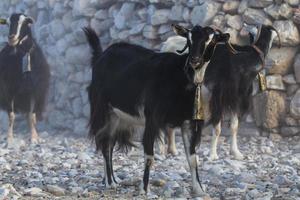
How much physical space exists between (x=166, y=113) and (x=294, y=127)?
15.6 ft

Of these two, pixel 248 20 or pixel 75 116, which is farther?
pixel 75 116

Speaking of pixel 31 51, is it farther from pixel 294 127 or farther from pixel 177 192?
pixel 177 192

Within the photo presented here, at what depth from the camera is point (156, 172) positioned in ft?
25.0

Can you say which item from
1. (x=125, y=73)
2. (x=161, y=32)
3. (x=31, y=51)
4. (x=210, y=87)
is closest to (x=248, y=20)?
(x=161, y=32)

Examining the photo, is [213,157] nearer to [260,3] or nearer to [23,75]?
[260,3]

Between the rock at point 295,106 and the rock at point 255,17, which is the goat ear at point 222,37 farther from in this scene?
the rock at point 255,17

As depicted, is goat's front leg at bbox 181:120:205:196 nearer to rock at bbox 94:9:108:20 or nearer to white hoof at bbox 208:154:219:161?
white hoof at bbox 208:154:219:161

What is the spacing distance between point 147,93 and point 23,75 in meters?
5.26

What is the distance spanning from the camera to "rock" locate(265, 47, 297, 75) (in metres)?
10.6

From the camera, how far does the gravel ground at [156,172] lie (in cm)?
635

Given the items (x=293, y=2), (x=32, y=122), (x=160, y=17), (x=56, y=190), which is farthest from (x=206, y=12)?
(x=56, y=190)

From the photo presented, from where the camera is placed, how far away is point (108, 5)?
12.7m

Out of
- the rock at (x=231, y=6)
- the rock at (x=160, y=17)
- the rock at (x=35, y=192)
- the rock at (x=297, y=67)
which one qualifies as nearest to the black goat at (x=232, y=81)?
the rock at (x=297, y=67)

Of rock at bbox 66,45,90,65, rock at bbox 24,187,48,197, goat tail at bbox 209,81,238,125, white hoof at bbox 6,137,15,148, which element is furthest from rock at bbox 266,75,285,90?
rock at bbox 24,187,48,197
